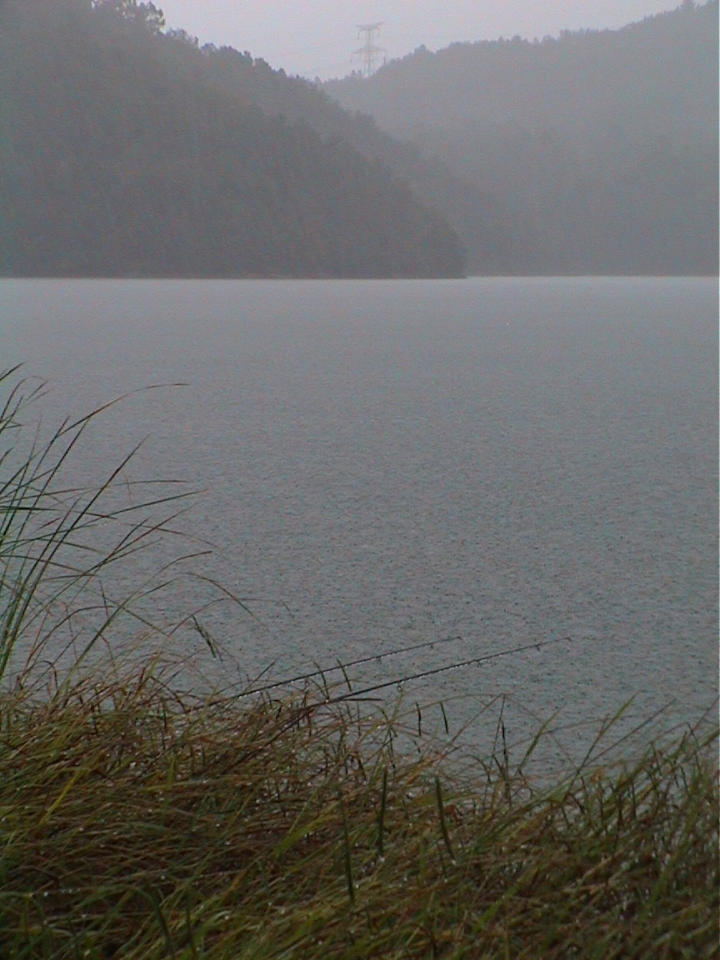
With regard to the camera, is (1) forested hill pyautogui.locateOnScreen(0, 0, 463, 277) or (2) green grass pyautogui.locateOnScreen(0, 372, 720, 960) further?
(1) forested hill pyautogui.locateOnScreen(0, 0, 463, 277)

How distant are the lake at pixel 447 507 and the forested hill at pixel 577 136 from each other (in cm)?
1511

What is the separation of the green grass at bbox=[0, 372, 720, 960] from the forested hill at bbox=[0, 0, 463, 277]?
2162cm

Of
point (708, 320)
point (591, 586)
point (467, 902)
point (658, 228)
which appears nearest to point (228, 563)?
point (591, 586)

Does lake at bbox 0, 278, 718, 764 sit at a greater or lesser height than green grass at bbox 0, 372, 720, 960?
lesser

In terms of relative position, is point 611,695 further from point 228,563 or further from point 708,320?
point 708,320

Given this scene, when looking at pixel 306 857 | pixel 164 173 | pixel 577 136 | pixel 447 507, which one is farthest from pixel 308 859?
pixel 577 136

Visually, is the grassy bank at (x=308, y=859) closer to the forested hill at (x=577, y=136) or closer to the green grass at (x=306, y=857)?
the green grass at (x=306, y=857)

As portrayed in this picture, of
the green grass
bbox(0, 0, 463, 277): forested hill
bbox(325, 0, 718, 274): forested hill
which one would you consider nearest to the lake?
the green grass

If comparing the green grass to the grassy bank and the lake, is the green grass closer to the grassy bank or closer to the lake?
the grassy bank

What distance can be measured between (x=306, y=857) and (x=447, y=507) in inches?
58.5

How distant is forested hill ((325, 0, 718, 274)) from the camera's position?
800 inches

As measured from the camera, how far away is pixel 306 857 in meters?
0.79

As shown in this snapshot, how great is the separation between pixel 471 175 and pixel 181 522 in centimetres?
2258

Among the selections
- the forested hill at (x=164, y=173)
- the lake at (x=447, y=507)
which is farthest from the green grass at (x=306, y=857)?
the forested hill at (x=164, y=173)
